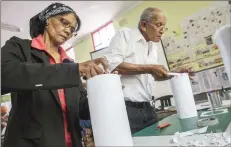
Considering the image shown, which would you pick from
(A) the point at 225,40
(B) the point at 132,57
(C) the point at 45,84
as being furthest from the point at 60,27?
(A) the point at 225,40

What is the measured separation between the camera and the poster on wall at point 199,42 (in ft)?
7.98

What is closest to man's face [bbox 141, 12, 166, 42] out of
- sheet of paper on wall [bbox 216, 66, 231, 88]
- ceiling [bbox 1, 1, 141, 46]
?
sheet of paper on wall [bbox 216, 66, 231, 88]

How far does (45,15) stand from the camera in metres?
0.95

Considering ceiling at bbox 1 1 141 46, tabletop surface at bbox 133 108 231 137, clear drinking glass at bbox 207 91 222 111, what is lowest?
tabletop surface at bbox 133 108 231 137

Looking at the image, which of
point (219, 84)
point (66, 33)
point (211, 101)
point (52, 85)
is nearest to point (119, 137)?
point (52, 85)

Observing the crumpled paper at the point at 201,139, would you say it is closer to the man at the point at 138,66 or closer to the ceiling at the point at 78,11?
the man at the point at 138,66

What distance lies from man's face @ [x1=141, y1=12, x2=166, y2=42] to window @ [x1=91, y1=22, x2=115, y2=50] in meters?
2.14

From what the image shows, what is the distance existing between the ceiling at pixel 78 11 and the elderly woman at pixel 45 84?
216cm

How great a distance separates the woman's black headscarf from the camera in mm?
929

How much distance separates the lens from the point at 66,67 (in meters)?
0.61

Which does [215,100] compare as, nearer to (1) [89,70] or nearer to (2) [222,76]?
(1) [89,70]

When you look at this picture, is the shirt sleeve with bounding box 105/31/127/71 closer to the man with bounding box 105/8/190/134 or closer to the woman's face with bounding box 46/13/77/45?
the man with bounding box 105/8/190/134

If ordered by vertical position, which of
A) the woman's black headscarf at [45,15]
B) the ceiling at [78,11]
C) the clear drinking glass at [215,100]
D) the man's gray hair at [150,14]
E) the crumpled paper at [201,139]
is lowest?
the crumpled paper at [201,139]

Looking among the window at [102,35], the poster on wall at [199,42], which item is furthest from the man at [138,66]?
the window at [102,35]
